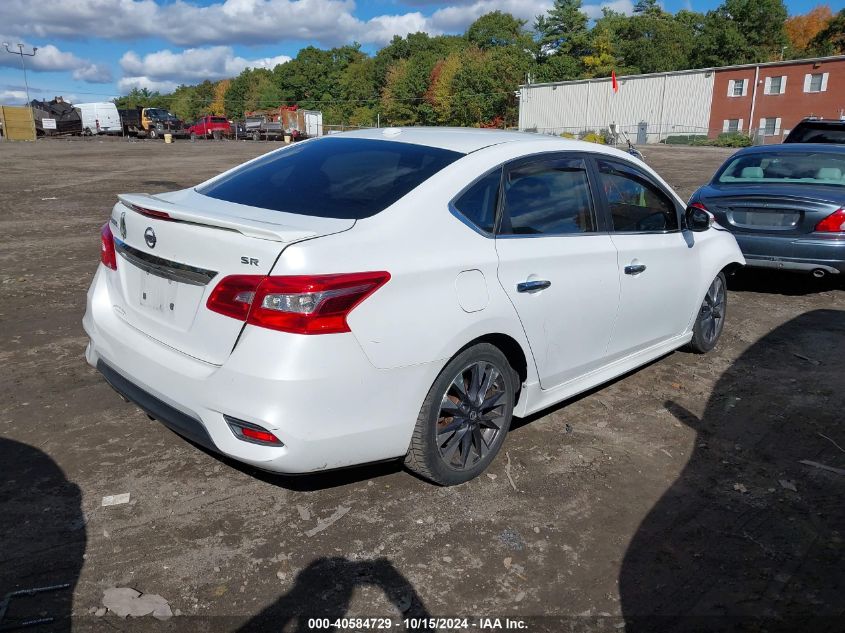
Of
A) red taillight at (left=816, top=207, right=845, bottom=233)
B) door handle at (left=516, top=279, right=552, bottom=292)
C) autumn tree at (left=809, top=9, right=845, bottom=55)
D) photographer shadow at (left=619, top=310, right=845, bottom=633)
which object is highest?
autumn tree at (left=809, top=9, right=845, bottom=55)

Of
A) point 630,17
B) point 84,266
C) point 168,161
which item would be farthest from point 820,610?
point 630,17

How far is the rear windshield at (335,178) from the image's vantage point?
329 centimetres

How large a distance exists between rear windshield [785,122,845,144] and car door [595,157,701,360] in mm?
8419

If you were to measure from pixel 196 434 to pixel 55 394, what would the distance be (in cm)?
200

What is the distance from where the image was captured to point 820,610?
107 inches

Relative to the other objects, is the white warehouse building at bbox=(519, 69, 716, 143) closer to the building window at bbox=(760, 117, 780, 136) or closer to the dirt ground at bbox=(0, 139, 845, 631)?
the building window at bbox=(760, 117, 780, 136)

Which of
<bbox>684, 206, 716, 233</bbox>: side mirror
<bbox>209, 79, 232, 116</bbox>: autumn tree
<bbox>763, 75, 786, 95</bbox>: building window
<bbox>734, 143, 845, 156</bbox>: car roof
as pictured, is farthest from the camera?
<bbox>209, 79, 232, 116</bbox>: autumn tree

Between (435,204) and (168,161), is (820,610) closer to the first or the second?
(435,204)

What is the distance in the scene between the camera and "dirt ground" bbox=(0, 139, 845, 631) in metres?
2.70

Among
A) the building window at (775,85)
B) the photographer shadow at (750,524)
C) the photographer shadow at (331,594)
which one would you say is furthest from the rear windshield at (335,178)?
the building window at (775,85)

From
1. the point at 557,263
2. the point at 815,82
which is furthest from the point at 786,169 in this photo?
the point at 815,82

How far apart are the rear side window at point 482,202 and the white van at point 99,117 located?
5392cm

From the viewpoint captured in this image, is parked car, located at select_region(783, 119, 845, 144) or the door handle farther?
parked car, located at select_region(783, 119, 845, 144)

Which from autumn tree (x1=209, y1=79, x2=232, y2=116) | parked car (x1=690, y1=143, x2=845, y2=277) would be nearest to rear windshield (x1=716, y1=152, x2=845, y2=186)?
parked car (x1=690, y1=143, x2=845, y2=277)
